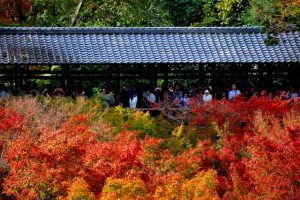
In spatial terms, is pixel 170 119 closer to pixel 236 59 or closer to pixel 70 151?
pixel 236 59

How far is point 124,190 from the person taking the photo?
42.6 feet

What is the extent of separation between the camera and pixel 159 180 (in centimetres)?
1484

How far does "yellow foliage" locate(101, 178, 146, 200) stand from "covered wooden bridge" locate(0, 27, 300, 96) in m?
15.8

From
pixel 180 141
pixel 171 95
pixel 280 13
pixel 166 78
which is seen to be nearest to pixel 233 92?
pixel 171 95

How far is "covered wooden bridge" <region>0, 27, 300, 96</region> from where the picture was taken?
29281mm

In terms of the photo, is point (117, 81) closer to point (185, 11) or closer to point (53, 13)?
point (53, 13)

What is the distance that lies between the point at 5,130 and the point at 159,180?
3786 mm

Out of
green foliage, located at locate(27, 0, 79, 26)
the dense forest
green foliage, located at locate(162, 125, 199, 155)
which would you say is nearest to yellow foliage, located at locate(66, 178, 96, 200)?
green foliage, located at locate(162, 125, 199, 155)

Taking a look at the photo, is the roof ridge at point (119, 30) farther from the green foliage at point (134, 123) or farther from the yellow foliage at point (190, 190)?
the yellow foliage at point (190, 190)

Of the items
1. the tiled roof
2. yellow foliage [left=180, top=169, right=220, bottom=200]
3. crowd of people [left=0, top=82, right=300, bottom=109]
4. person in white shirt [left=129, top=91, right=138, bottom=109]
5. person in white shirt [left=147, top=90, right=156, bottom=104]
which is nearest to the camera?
yellow foliage [left=180, top=169, right=220, bottom=200]

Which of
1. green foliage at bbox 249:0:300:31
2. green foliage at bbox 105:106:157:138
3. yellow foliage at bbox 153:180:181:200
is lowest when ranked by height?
green foliage at bbox 105:106:157:138

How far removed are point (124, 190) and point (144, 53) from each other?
55.8 ft

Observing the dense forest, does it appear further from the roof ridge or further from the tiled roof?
the tiled roof

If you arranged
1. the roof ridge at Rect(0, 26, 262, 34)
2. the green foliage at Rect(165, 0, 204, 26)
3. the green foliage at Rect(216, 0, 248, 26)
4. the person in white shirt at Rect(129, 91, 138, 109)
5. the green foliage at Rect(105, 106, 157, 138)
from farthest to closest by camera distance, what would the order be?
the green foliage at Rect(165, 0, 204, 26) < the green foliage at Rect(216, 0, 248, 26) < the roof ridge at Rect(0, 26, 262, 34) < the person in white shirt at Rect(129, 91, 138, 109) < the green foliage at Rect(105, 106, 157, 138)
